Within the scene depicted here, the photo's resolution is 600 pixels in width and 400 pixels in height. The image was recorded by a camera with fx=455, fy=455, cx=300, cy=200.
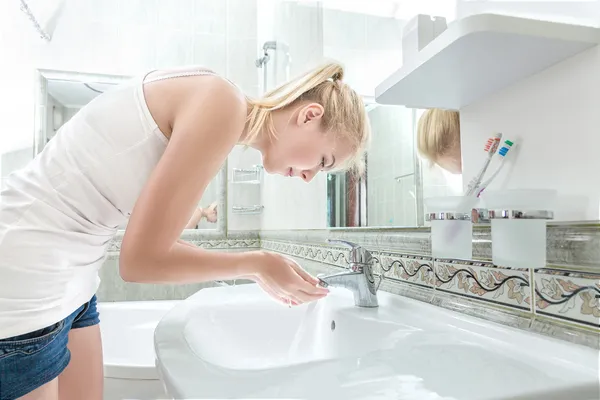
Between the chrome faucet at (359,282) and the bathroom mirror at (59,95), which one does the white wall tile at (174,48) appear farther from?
the chrome faucet at (359,282)

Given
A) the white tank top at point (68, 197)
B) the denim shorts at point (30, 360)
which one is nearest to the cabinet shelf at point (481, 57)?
the white tank top at point (68, 197)

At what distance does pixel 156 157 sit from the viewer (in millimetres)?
759

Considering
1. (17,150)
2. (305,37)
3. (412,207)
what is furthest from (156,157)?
(17,150)

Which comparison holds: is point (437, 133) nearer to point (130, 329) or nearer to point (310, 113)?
point (310, 113)

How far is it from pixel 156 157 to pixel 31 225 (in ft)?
0.71

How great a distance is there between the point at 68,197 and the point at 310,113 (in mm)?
474

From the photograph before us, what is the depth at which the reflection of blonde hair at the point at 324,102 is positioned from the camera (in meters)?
0.94

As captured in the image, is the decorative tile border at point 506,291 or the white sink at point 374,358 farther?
the decorative tile border at point 506,291

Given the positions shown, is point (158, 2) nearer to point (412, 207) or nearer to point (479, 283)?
point (412, 207)

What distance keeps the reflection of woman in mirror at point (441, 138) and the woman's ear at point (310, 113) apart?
235 mm

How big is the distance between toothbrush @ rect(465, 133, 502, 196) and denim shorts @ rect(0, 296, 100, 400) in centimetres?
72

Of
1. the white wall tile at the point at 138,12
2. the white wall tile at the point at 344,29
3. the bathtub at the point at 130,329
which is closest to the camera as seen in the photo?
the white wall tile at the point at 344,29

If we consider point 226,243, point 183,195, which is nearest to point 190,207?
point 183,195

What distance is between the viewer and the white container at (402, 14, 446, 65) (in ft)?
2.64
